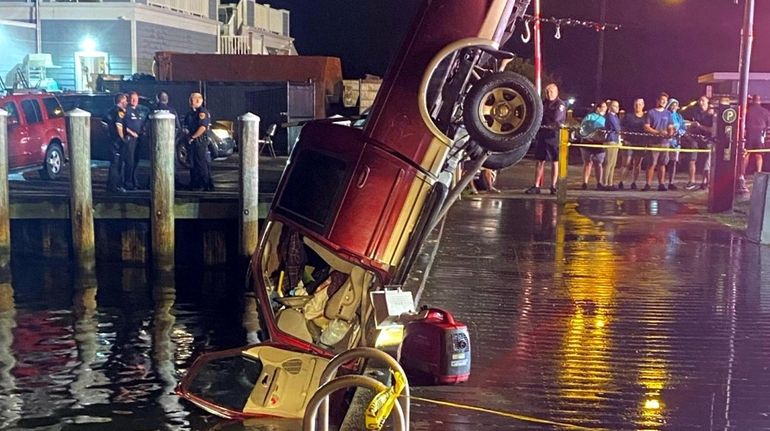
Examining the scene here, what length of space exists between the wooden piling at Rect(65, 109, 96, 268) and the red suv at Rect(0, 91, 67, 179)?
15.1 feet

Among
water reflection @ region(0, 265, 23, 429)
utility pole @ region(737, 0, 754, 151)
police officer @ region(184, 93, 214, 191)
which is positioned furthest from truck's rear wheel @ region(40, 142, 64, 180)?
utility pole @ region(737, 0, 754, 151)

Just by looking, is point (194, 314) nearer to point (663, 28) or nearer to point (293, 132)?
point (293, 132)

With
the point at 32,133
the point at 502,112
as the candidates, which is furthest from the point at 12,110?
the point at 502,112

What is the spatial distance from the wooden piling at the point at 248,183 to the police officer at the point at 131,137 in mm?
3261

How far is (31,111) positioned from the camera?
19.3 metres

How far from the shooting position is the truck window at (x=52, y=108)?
19984 mm

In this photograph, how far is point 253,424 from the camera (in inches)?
274

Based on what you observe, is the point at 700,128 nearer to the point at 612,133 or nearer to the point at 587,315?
the point at 612,133

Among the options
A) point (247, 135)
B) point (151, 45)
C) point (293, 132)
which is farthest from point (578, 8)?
point (247, 135)

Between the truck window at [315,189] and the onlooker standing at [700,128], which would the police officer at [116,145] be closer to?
the truck window at [315,189]

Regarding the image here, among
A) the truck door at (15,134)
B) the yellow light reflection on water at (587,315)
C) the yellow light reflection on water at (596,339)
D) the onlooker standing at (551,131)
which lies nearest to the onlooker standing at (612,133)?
the onlooker standing at (551,131)

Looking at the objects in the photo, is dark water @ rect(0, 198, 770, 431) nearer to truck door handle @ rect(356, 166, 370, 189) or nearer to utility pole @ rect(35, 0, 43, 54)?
truck door handle @ rect(356, 166, 370, 189)

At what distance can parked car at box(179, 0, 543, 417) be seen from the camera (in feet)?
22.8

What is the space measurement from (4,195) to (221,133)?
1067 cm
